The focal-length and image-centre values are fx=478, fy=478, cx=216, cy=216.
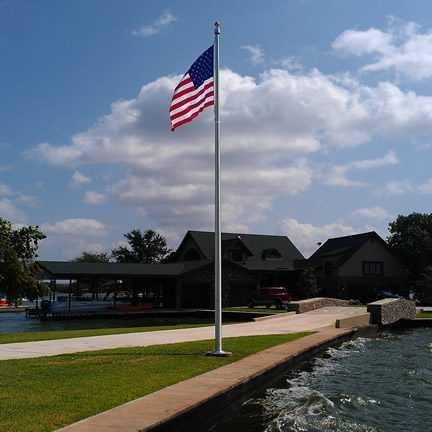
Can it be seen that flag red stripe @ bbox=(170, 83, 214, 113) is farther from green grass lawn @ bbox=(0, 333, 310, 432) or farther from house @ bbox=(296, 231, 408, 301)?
house @ bbox=(296, 231, 408, 301)

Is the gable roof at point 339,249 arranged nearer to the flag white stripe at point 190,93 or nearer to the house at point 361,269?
the house at point 361,269

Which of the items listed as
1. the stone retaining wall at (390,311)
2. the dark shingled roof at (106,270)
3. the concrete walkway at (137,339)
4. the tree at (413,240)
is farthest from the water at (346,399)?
the tree at (413,240)

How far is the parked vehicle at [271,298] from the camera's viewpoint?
42375mm

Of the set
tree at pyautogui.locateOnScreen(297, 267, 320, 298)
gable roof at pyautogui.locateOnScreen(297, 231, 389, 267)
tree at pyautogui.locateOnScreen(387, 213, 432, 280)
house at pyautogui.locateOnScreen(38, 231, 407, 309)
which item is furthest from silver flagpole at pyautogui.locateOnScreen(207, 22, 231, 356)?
tree at pyautogui.locateOnScreen(387, 213, 432, 280)

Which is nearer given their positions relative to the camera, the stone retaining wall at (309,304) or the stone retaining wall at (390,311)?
the stone retaining wall at (390,311)

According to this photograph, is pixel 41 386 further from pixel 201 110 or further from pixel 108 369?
pixel 201 110

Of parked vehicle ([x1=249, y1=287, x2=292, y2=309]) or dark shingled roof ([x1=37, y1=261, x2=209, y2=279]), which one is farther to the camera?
parked vehicle ([x1=249, y1=287, x2=292, y2=309])

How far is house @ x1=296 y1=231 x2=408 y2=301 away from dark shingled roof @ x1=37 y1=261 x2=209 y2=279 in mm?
13870

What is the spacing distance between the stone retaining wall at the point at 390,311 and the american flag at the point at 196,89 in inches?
716

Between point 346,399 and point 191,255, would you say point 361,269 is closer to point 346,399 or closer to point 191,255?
point 191,255

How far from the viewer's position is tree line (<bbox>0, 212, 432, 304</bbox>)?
82.1 feet

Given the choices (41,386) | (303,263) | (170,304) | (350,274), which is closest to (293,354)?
(41,386)

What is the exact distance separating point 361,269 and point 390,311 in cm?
2307

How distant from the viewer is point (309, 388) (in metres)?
11.1
